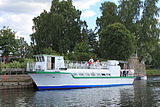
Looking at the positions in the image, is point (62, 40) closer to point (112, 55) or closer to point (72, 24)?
point (72, 24)

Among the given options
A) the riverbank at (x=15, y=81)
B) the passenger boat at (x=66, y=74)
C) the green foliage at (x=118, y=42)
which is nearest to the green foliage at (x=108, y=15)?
the green foliage at (x=118, y=42)

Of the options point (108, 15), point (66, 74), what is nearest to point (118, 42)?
point (108, 15)

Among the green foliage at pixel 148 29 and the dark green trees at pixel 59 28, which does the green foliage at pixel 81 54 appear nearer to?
the dark green trees at pixel 59 28

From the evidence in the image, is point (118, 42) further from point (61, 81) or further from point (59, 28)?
point (61, 81)

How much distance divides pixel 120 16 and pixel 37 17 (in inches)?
989

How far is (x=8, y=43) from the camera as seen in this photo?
5762cm

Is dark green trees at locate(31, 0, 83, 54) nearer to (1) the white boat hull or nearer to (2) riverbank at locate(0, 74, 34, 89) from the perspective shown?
(1) the white boat hull

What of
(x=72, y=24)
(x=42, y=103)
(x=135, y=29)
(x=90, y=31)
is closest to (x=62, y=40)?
(x=72, y=24)

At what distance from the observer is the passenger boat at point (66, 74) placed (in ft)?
137

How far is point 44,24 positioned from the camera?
3164 inches

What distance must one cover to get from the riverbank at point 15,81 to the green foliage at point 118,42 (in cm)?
2974

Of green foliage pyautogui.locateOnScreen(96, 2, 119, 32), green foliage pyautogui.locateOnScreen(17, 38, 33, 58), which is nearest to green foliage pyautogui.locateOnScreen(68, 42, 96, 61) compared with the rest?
green foliage pyautogui.locateOnScreen(96, 2, 119, 32)

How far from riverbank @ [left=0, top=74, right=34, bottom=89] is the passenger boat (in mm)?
2316

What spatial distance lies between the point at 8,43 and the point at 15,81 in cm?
1680
